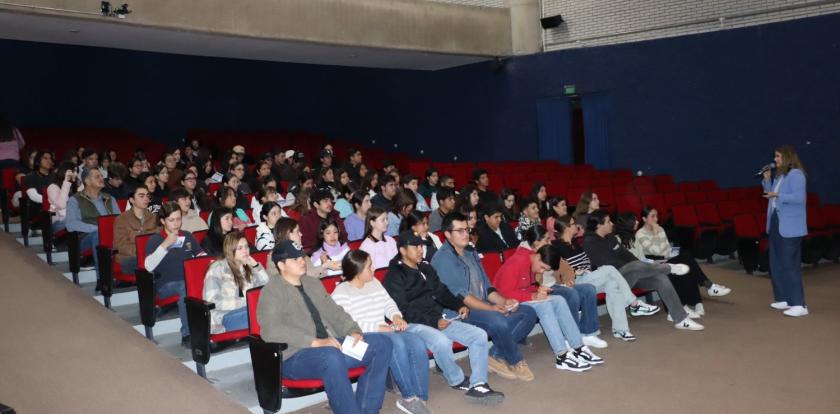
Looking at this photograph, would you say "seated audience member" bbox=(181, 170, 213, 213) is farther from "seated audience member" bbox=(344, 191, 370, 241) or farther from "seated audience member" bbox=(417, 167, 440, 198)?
"seated audience member" bbox=(417, 167, 440, 198)

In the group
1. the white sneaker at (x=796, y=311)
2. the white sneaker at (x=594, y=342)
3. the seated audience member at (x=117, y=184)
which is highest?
the seated audience member at (x=117, y=184)

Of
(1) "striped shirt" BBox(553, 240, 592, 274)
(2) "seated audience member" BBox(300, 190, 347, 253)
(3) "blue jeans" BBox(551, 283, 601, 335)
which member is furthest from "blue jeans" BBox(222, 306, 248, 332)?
(1) "striped shirt" BBox(553, 240, 592, 274)

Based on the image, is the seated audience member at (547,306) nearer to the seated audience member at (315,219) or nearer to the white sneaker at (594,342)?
the white sneaker at (594,342)

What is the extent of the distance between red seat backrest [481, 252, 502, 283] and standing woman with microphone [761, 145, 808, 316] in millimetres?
2294

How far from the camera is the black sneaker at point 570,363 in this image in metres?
4.82

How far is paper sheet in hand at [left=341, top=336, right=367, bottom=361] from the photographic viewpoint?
3861 millimetres

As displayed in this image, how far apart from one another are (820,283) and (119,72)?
1176 cm

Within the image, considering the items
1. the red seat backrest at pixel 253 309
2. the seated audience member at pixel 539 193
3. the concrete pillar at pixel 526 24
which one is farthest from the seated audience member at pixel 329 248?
the concrete pillar at pixel 526 24

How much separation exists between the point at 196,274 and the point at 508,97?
9358mm

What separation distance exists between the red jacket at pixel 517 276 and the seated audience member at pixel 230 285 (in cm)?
173

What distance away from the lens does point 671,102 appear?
1124 centimetres

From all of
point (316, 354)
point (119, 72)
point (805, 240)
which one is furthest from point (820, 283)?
point (119, 72)

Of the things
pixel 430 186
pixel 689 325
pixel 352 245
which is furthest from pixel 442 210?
pixel 689 325

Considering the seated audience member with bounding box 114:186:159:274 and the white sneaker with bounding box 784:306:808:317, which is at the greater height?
the seated audience member with bounding box 114:186:159:274
